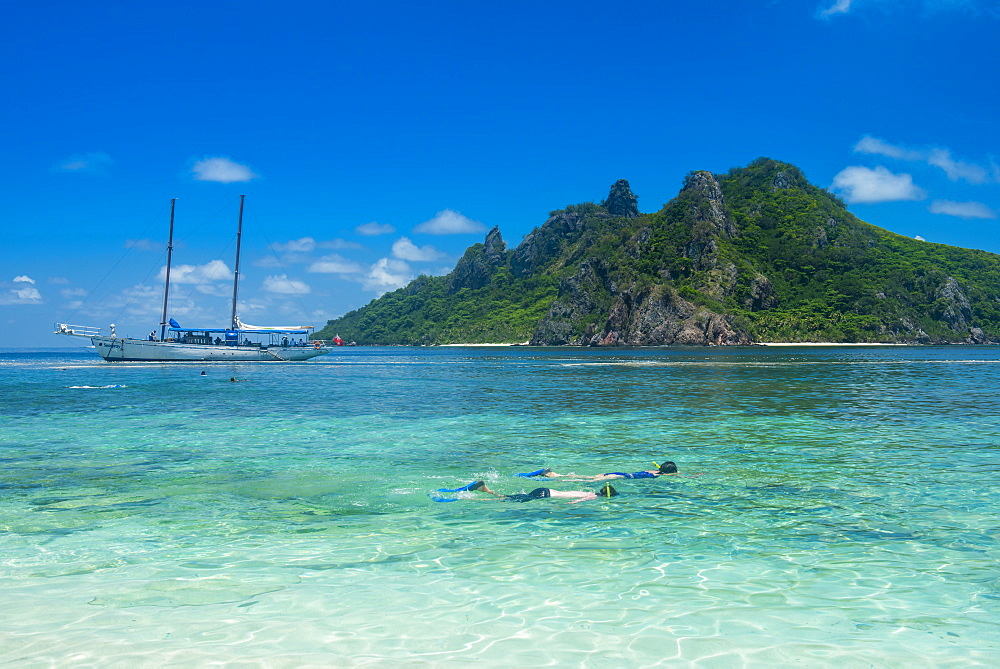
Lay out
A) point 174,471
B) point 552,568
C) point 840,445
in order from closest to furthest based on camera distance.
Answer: point 552,568, point 174,471, point 840,445

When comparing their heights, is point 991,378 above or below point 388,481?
above

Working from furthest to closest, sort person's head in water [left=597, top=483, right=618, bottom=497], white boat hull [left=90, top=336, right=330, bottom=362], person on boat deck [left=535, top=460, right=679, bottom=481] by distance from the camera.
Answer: white boat hull [left=90, top=336, right=330, bottom=362]
person on boat deck [left=535, top=460, right=679, bottom=481]
person's head in water [left=597, top=483, right=618, bottom=497]

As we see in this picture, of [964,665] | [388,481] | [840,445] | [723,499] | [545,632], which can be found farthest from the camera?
[840,445]

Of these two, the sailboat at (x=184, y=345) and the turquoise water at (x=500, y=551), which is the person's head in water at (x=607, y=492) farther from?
the sailboat at (x=184, y=345)

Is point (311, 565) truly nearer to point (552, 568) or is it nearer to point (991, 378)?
point (552, 568)

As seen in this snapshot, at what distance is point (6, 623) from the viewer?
21.4 ft

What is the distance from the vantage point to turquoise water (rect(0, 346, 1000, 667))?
239 inches

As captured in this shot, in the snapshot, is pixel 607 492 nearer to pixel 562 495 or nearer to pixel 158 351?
pixel 562 495


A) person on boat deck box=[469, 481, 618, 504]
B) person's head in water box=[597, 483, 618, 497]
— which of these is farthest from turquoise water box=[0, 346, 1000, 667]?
person on boat deck box=[469, 481, 618, 504]

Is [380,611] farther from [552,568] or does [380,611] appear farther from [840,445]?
[840,445]

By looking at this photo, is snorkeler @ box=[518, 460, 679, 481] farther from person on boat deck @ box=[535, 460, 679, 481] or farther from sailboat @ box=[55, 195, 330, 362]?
sailboat @ box=[55, 195, 330, 362]

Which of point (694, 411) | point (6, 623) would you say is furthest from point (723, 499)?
point (694, 411)

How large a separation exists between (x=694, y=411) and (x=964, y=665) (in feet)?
72.7

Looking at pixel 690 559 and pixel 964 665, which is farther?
pixel 690 559
